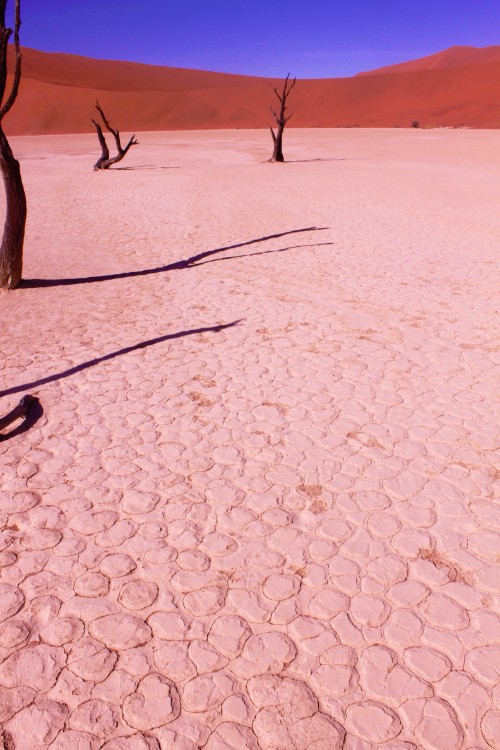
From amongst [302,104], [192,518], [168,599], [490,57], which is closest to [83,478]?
[192,518]

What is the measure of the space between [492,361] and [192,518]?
3377 mm

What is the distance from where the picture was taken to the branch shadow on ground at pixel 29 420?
4.26 meters

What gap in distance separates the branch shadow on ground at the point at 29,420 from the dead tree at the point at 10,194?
354 cm

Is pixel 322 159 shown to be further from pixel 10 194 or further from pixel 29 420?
pixel 29 420

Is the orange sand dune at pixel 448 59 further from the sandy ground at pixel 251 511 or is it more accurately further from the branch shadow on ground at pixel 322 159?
the sandy ground at pixel 251 511

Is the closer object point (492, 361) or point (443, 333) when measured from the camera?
point (492, 361)

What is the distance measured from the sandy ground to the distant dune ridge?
4663cm

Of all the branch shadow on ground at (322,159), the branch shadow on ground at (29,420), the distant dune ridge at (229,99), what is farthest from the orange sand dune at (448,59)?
the branch shadow on ground at (29,420)

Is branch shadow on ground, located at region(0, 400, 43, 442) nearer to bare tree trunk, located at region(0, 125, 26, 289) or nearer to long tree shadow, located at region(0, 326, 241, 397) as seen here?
long tree shadow, located at region(0, 326, 241, 397)

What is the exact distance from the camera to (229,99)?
246ft

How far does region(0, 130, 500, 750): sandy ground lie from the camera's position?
2.34 metres

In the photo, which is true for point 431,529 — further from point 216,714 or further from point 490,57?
point 490,57

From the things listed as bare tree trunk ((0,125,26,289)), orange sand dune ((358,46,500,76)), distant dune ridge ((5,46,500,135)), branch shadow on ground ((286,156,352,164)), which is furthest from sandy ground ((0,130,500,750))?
orange sand dune ((358,46,500,76))

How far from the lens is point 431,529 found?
325 cm
